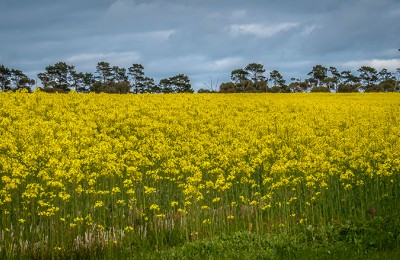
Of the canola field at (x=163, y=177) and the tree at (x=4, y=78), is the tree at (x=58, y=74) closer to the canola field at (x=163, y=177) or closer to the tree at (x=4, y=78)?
the tree at (x=4, y=78)

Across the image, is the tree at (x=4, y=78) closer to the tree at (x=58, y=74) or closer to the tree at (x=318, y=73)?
the tree at (x=58, y=74)

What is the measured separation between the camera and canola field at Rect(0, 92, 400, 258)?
15.7m

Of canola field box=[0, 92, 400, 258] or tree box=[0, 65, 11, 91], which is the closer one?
canola field box=[0, 92, 400, 258]

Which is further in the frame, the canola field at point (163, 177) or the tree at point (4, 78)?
the tree at point (4, 78)

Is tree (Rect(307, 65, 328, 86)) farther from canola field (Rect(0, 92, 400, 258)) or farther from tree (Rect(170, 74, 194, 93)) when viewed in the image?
canola field (Rect(0, 92, 400, 258))

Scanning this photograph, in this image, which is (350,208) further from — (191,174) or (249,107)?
(249,107)

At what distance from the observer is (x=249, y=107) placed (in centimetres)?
3775

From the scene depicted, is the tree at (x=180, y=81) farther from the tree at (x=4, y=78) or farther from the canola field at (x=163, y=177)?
the canola field at (x=163, y=177)

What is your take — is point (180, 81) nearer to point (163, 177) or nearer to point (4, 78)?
point (4, 78)

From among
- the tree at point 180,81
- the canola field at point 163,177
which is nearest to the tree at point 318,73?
the tree at point 180,81

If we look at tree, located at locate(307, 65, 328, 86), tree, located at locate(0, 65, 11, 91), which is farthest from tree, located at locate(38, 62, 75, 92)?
tree, located at locate(307, 65, 328, 86)

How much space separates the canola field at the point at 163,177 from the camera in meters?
15.7

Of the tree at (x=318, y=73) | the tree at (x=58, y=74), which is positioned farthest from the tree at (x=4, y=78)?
the tree at (x=318, y=73)

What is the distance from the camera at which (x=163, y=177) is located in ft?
63.7
